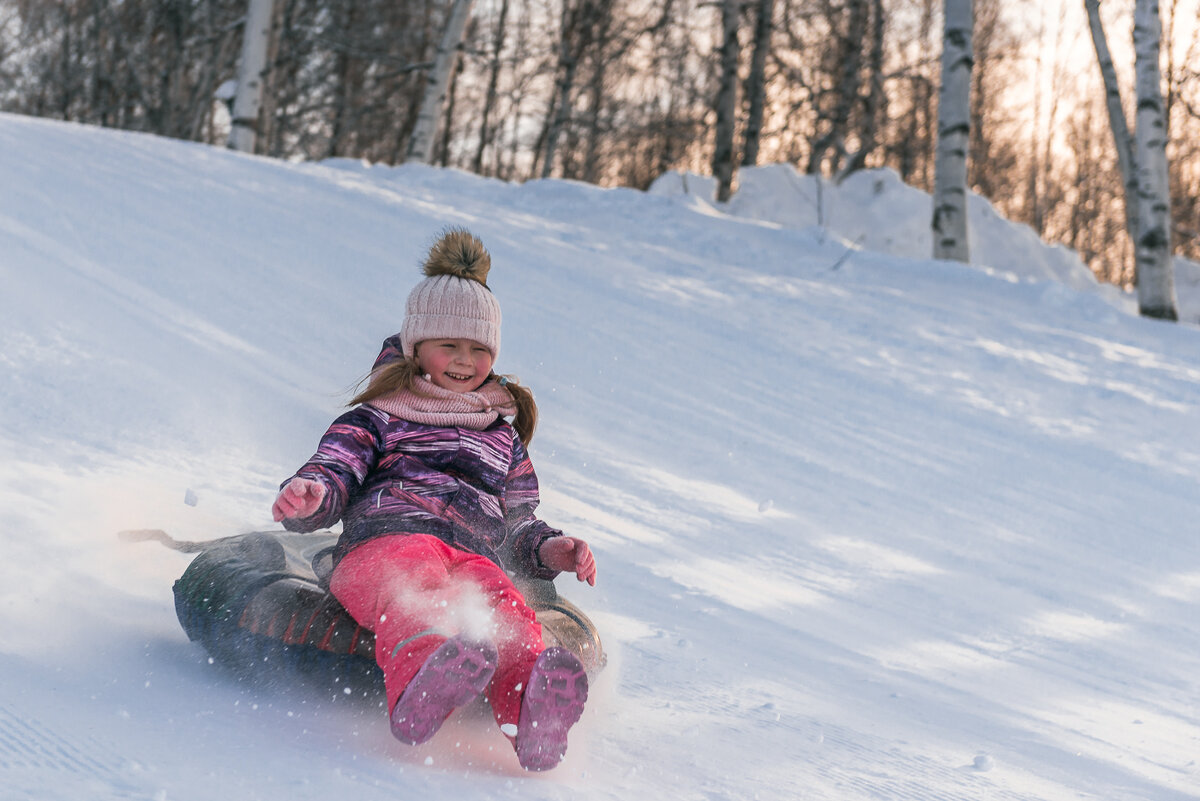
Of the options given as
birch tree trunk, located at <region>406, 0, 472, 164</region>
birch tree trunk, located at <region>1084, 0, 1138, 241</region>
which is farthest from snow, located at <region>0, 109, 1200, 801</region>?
birch tree trunk, located at <region>1084, 0, 1138, 241</region>

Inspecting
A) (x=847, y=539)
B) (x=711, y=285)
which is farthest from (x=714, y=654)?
(x=711, y=285)

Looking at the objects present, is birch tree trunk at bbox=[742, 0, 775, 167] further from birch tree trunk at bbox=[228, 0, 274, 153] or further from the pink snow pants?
the pink snow pants

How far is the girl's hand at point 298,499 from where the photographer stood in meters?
1.93

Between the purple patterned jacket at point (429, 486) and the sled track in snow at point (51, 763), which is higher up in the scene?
the purple patterned jacket at point (429, 486)

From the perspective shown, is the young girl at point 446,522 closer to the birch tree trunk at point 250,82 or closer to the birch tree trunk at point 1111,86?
the birch tree trunk at point 250,82

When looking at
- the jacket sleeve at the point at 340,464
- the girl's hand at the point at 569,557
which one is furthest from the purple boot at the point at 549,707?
the jacket sleeve at the point at 340,464

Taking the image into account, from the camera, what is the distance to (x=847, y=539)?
380 centimetres

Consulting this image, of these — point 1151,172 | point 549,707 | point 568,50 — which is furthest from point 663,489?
point 568,50

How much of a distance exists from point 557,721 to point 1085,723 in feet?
4.84

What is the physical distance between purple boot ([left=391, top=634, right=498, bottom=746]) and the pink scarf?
0.72 metres

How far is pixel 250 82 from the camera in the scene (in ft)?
41.2

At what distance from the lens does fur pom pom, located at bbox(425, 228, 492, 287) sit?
97.3 inches

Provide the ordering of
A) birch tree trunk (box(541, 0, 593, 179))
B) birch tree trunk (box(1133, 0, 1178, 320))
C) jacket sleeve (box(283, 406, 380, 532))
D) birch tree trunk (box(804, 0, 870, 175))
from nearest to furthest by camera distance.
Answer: jacket sleeve (box(283, 406, 380, 532)) < birch tree trunk (box(1133, 0, 1178, 320)) < birch tree trunk (box(804, 0, 870, 175)) < birch tree trunk (box(541, 0, 593, 179))

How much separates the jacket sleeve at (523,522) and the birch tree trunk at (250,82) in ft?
36.3
